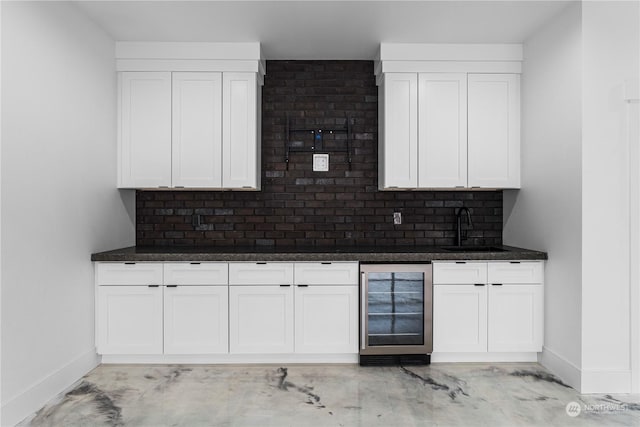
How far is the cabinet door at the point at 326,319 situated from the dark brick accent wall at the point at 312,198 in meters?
0.84

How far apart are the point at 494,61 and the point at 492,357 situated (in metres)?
2.55

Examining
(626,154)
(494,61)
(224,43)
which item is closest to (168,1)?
(224,43)

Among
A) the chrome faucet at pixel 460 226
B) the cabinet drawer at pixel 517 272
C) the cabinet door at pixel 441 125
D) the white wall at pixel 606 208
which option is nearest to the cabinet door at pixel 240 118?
the cabinet door at pixel 441 125

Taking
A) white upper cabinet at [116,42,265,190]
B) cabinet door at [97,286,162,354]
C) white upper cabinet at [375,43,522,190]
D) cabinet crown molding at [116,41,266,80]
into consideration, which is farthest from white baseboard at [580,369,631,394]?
cabinet crown molding at [116,41,266,80]

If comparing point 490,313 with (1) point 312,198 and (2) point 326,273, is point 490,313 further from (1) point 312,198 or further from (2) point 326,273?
(1) point 312,198

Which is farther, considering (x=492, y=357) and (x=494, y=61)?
(x=494, y=61)

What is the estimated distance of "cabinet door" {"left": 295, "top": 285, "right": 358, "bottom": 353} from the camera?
3719 millimetres

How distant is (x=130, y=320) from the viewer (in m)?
3.70

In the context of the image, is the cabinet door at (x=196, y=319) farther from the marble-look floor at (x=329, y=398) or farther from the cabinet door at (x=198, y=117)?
the cabinet door at (x=198, y=117)

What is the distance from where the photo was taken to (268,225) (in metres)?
4.48

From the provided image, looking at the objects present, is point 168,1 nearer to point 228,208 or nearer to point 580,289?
point 228,208

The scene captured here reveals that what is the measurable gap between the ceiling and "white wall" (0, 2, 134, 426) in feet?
1.41

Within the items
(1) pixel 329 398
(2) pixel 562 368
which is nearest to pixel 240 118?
(1) pixel 329 398

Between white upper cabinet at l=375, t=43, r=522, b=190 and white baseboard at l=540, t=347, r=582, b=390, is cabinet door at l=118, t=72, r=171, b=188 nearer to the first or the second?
white upper cabinet at l=375, t=43, r=522, b=190
